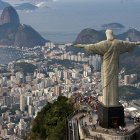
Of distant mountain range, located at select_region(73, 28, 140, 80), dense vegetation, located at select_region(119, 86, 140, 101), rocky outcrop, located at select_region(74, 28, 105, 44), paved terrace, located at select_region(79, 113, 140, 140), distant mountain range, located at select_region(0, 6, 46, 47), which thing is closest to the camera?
paved terrace, located at select_region(79, 113, 140, 140)

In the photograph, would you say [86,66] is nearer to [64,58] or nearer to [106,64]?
[64,58]

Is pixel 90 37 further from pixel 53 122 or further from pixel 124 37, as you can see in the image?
pixel 53 122

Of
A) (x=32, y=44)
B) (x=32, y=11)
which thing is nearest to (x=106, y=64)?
(x=32, y=44)

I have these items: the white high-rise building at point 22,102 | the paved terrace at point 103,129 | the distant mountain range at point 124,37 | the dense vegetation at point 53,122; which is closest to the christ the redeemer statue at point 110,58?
the paved terrace at point 103,129

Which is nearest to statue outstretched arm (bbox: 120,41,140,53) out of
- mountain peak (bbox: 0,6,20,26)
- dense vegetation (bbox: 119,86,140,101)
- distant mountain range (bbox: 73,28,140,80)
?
dense vegetation (bbox: 119,86,140,101)

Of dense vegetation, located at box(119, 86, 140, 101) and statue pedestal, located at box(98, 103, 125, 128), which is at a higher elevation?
statue pedestal, located at box(98, 103, 125, 128)

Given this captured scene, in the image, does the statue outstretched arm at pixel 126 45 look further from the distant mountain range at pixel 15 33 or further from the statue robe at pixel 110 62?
the distant mountain range at pixel 15 33

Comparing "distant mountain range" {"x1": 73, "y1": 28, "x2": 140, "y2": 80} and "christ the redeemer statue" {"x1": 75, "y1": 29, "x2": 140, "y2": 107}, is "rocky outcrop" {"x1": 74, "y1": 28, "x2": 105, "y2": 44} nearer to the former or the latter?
"distant mountain range" {"x1": 73, "y1": 28, "x2": 140, "y2": 80}
